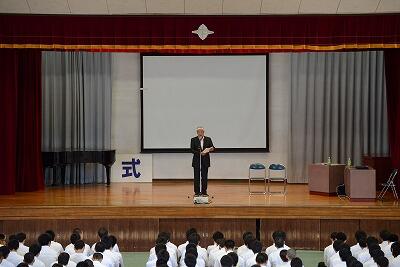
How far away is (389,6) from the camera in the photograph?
12.0m

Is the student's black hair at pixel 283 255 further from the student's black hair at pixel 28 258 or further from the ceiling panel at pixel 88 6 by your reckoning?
the ceiling panel at pixel 88 6

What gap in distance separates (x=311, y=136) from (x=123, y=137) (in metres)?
3.82

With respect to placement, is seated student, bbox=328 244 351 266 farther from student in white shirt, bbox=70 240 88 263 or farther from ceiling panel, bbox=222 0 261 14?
ceiling panel, bbox=222 0 261 14

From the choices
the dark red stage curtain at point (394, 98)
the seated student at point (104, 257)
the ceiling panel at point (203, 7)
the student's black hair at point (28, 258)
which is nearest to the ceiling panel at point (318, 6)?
the ceiling panel at point (203, 7)

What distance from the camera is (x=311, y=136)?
50.4 ft

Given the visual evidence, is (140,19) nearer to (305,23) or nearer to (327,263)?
(305,23)

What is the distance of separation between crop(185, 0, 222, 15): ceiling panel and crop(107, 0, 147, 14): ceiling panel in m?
0.71

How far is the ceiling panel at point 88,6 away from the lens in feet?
39.7

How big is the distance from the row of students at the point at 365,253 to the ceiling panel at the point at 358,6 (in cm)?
402

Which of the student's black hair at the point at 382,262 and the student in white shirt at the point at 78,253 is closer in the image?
the student's black hair at the point at 382,262

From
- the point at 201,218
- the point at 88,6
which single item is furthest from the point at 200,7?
the point at 201,218

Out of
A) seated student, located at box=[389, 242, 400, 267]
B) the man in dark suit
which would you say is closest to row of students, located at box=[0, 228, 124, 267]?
the man in dark suit

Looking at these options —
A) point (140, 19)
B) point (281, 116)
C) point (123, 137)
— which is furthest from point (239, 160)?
point (140, 19)

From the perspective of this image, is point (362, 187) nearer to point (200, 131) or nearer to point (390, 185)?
point (390, 185)
